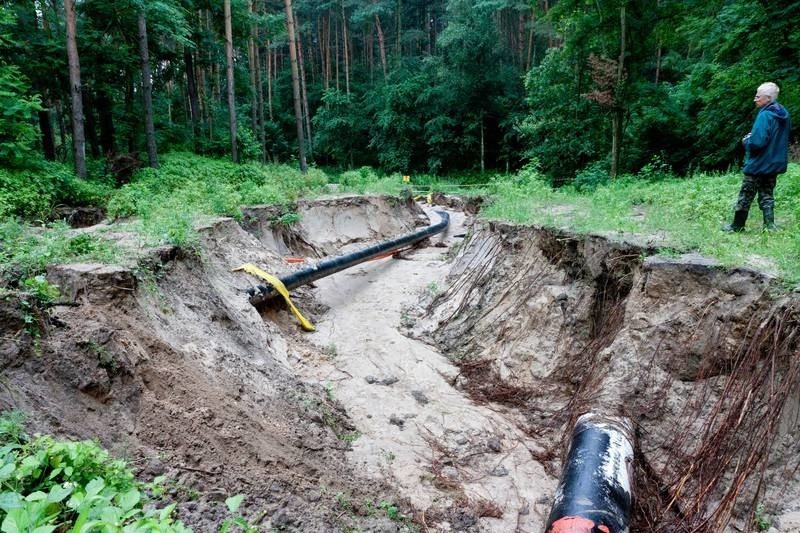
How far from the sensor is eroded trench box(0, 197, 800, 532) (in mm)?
3041

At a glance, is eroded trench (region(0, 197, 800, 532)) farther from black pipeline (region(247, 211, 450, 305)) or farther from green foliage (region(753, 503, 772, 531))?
black pipeline (region(247, 211, 450, 305))

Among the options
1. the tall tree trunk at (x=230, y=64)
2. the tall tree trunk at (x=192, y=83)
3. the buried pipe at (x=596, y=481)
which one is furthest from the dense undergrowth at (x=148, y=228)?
the tall tree trunk at (x=192, y=83)

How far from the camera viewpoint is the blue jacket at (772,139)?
16.6 feet

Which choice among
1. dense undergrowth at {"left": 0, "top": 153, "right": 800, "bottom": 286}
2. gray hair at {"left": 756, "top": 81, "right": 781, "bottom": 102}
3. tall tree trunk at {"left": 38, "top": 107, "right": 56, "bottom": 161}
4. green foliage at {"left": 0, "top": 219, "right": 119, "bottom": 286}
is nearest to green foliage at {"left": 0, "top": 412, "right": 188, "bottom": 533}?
green foliage at {"left": 0, "top": 219, "right": 119, "bottom": 286}

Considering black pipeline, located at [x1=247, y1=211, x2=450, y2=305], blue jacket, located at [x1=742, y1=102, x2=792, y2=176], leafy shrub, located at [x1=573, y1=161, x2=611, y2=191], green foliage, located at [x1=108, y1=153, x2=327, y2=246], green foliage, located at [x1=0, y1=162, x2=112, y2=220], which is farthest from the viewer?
leafy shrub, located at [x1=573, y1=161, x2=611, y2=191]

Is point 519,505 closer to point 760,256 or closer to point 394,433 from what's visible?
point 394,433

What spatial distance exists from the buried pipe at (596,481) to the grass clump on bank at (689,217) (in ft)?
6.56

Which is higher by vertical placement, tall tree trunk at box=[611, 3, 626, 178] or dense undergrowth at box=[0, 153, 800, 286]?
tall tree trunk at box=[611, 3, 626, 178]

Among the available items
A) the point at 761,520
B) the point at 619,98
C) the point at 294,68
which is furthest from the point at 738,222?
the point at 294,68

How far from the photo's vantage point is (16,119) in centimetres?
973

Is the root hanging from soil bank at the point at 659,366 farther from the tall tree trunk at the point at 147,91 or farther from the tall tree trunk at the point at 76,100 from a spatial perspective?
the tall tree trunk at the point at 147,91

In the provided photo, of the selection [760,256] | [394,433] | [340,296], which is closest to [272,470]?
[394,433]

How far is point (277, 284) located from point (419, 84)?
Answer: 2727 cm

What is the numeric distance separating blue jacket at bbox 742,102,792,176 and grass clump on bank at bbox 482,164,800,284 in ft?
2.51
